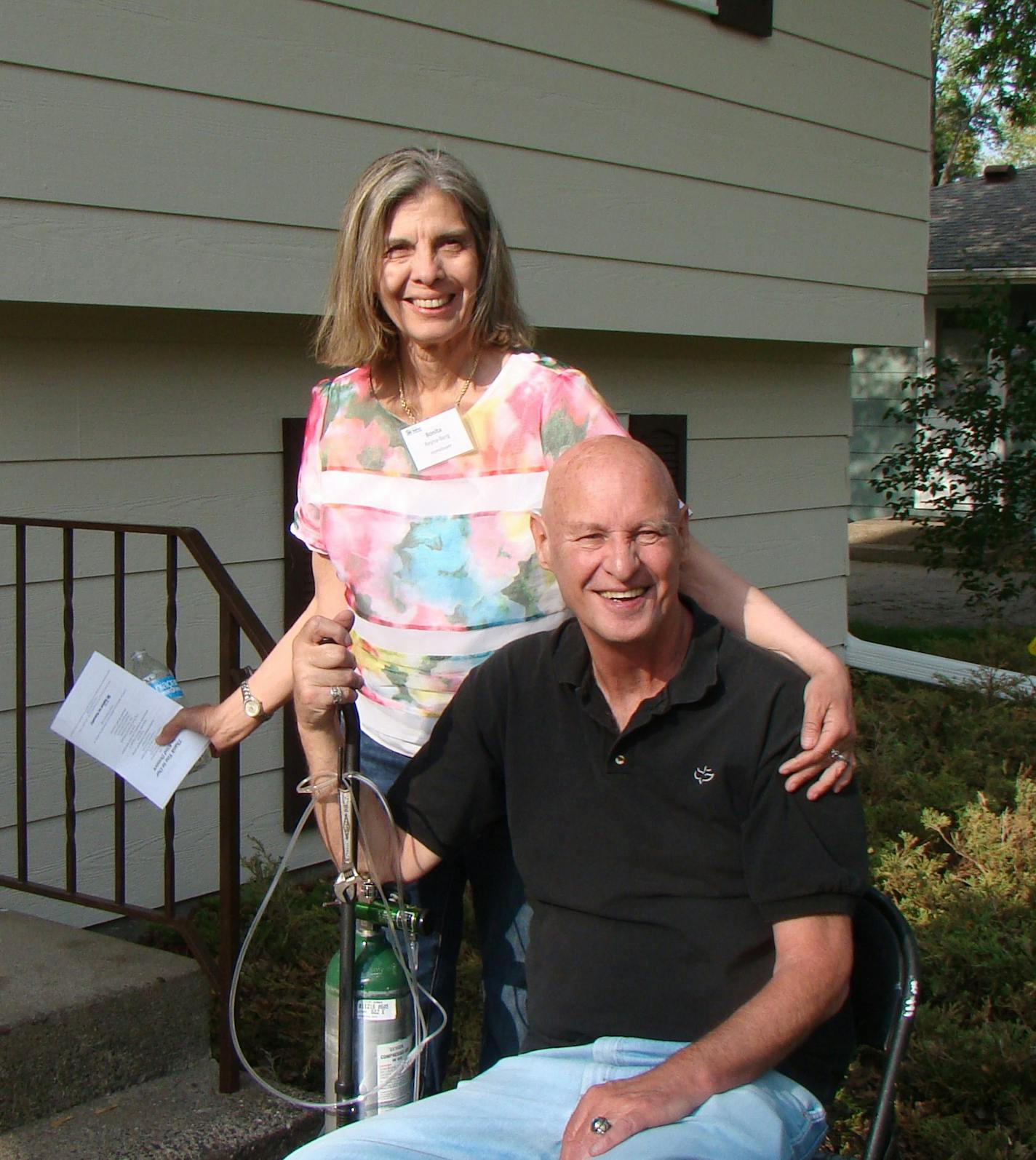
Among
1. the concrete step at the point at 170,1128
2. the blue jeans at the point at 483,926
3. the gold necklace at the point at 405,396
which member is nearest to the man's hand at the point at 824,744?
the blue jeans at the point at 483,926

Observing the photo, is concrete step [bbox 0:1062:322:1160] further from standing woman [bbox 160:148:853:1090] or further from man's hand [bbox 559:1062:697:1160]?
man's hand [bbox 559:1062:697:1160]

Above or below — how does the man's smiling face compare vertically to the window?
below

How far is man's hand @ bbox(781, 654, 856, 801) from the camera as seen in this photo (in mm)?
1793

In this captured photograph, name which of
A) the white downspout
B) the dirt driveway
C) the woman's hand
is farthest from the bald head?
the dirt driveway

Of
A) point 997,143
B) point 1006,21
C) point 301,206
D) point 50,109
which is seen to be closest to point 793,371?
point 301,206

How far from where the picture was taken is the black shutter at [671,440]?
5.54m

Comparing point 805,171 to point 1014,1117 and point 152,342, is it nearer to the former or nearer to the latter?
point 152,342

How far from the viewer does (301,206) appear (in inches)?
155

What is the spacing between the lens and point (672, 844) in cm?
191

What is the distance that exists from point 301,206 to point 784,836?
8.97ft

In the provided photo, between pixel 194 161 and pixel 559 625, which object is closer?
pixel 559 625

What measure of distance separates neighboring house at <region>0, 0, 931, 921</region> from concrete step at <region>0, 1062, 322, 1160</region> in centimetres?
122

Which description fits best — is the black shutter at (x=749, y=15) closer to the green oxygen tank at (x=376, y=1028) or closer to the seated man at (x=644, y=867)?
the seated man at (x=644, y=867)

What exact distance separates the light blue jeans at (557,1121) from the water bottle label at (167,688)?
0.94m
